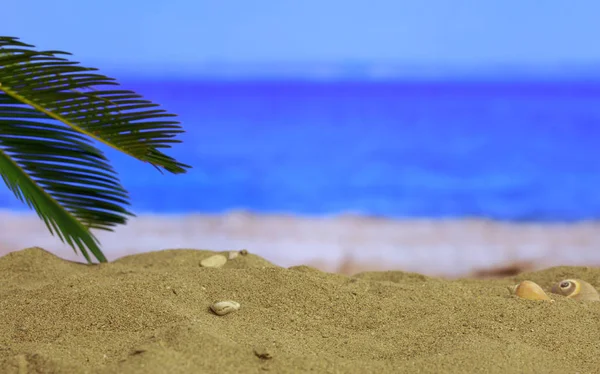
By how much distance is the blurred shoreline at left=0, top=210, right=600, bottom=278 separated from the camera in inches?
172

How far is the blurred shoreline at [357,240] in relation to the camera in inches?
172

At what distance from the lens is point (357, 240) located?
5.32 metres

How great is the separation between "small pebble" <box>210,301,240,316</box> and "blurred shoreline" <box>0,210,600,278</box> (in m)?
2.05

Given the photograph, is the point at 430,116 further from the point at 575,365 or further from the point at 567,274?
the point at 575,365

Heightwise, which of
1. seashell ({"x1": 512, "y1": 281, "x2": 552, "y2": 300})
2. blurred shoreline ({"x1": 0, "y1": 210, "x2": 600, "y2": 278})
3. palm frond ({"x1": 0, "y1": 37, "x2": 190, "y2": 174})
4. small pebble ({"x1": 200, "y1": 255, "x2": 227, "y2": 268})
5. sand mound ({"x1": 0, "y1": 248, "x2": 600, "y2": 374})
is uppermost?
blurred shoreline ({"x1": 0, "y1": 210, "x2": 600, "y2": 278})

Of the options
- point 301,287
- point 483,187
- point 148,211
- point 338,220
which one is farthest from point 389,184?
point 301,287

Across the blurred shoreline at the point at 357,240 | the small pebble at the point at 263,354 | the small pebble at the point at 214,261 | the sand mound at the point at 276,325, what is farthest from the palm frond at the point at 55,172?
the blurred shoreline at the point at 357,240

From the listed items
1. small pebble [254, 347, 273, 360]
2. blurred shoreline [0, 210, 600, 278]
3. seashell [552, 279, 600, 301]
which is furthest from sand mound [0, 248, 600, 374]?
blurred shoreline [0, 210, 600, 278]

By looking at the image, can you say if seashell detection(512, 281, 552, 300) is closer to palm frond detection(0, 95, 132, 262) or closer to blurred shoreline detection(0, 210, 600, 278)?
palm frond detection(0, 95, 132, 262)

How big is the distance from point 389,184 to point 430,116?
23.3 feet

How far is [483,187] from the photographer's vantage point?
29.6 ft

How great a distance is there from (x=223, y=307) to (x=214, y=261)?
63 cm

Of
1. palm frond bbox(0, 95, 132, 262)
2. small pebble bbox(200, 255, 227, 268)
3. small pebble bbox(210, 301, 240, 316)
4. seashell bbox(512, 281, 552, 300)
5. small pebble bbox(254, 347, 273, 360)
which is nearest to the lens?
small pebble bbox(254, 347, 273, 360)

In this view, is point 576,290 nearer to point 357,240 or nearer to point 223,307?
point 223,307
